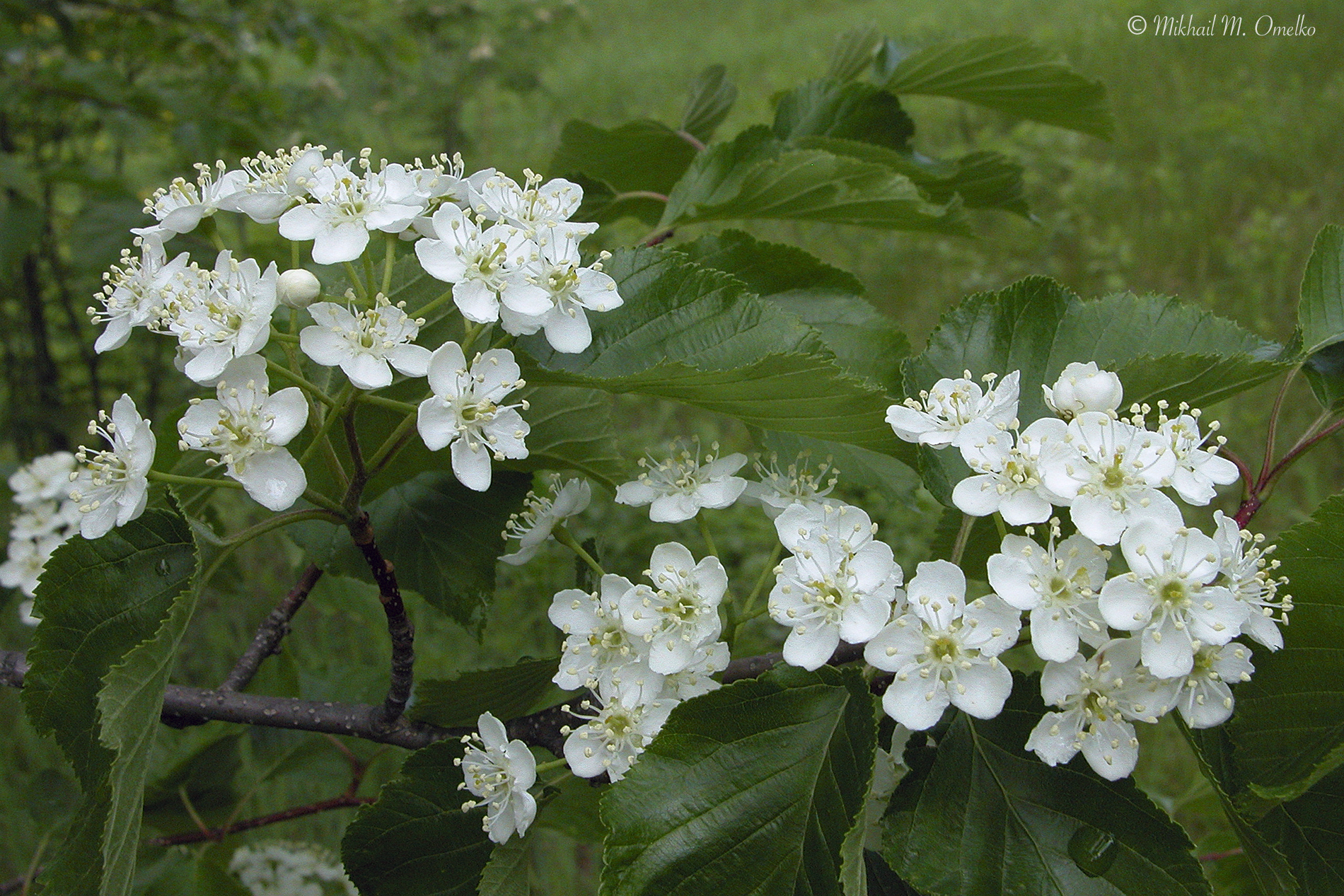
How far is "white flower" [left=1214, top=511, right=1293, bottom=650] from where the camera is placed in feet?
3.12

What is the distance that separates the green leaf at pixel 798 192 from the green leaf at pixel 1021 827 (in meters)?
0.66

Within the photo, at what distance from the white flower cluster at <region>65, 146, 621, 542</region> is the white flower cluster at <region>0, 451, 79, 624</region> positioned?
3.25 ft

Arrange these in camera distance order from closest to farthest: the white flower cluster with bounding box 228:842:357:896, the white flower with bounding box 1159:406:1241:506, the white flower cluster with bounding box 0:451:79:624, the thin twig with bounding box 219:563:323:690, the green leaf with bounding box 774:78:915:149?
the white flower with bounding box 1159:406:1241:506 < the thin twig with bounding box 219:563:323:690 < the green leaf with bounding box 774:78:915:149 < the white flower cluster with bounding box 0:451:79:624 < the white flower cluster with bounding box 228:842:357:896

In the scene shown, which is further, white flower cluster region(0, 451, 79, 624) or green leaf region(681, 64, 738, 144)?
white flower cluster region(0, 451, 79, 624)

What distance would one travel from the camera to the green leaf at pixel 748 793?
3.08 ft

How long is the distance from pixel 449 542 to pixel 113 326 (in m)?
0.47

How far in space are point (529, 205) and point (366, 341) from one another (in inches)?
9.3

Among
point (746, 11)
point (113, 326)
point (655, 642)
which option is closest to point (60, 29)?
point (113, 326)

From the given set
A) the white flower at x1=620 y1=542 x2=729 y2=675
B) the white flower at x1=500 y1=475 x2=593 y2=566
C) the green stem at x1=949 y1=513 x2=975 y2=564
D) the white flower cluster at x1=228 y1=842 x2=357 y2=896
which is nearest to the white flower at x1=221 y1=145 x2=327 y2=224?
the white flower at x1=500 y1=475 x2=593 y2=566

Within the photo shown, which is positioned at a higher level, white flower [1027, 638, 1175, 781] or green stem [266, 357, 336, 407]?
green stem [266, 357, 336, 407]

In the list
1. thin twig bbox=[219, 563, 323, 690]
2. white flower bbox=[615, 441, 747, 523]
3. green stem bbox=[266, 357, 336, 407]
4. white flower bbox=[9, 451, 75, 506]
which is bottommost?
white flower bbox=[9, 451, 75, 506]

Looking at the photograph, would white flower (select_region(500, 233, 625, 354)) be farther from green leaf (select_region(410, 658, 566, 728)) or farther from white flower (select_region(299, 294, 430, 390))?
→ green leaf (select_region(410, 658, 566, 728))

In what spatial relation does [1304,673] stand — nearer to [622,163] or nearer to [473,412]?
[473,412]

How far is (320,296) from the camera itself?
1.15 meters
